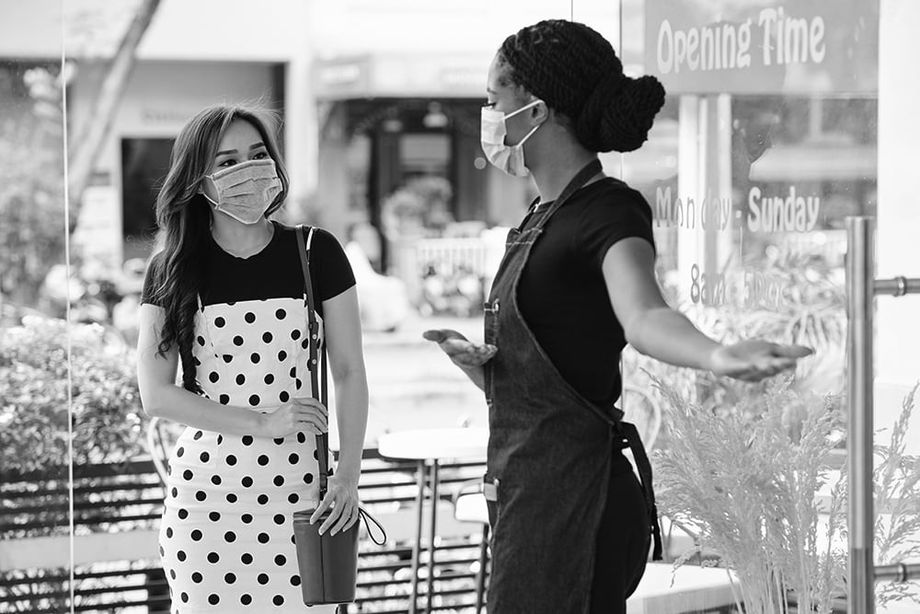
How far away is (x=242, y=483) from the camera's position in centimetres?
253

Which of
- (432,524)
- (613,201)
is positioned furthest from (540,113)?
(432,524)

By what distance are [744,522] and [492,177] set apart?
1473cm

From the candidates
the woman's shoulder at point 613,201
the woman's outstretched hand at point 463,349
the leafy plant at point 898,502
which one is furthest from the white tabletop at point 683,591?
the woman's shoulder at point 613,201

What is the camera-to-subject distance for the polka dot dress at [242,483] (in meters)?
2.53

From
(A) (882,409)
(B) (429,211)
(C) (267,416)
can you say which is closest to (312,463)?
(C) (267,416)

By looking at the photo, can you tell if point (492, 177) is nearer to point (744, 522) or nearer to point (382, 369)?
point (382, 369)

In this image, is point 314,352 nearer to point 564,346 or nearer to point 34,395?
point 564,346

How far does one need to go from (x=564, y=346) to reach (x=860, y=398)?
37 centimetres

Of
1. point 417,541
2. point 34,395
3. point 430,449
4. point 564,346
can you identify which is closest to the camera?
point 564,346

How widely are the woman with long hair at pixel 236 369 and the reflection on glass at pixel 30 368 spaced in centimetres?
130

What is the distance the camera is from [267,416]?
8.23ft

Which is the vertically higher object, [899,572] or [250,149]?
[250,149]

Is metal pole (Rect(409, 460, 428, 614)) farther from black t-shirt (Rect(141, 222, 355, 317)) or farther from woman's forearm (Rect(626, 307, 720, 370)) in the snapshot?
woman's forearm (Rect(626, 307, 720, 370))

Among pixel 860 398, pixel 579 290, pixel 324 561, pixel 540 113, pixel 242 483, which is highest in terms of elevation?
pixel 540 113
